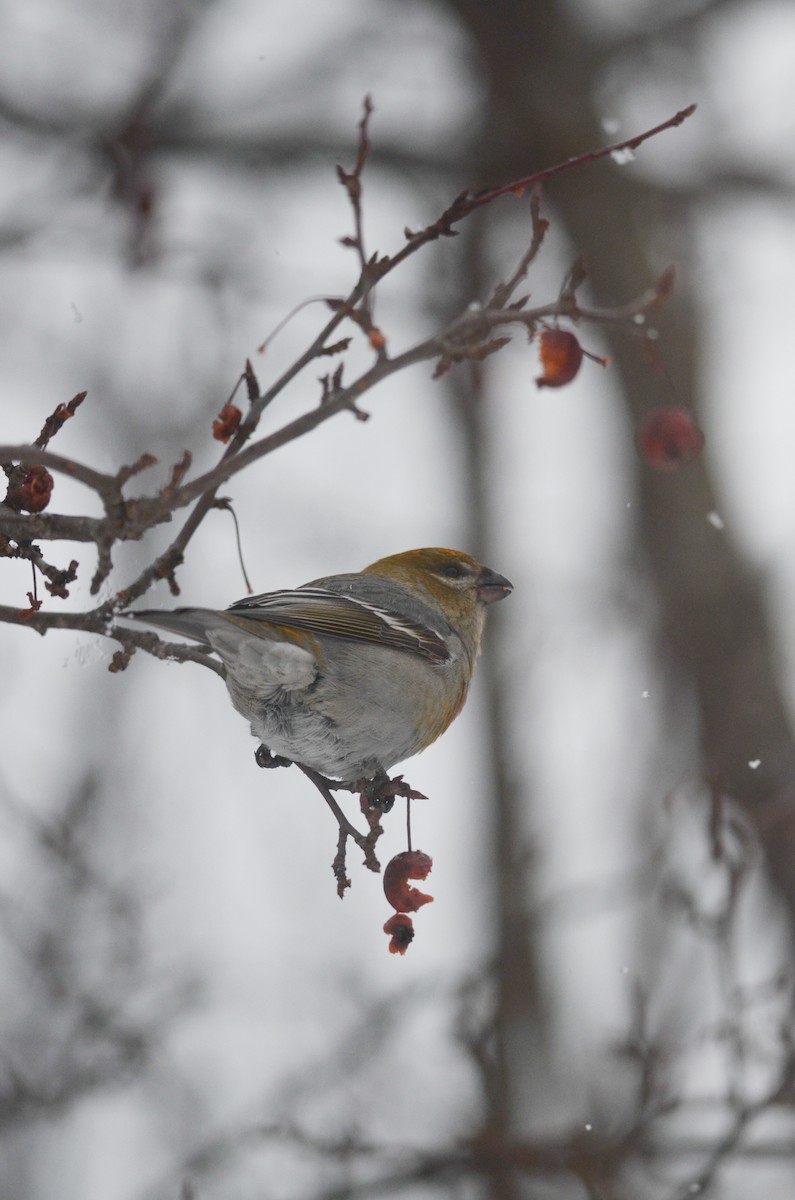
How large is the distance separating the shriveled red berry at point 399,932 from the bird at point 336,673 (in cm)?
44

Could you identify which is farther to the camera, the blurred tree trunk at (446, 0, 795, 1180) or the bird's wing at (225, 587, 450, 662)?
the blurred tree trunk at (446, 0, 795, 1180)

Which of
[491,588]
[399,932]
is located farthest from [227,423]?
[491,588]

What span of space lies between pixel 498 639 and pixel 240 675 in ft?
16.8

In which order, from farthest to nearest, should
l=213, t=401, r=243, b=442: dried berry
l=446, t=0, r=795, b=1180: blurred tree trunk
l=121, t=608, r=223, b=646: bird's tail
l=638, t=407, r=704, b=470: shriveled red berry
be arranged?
l=446, t=0, r=795, b=1180: blurred tree trunk → l=638, t=407, r=704, b=470: shriveled red berry → l=121, t=608, r=223, b=646: bird's tail → l=213, t=401, r=243, b=442: dried berry

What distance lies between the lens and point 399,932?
277 cm

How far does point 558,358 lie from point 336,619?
119 centimetres

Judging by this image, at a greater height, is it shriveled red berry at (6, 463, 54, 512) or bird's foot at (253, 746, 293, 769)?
shriveled red berry at (6, 463, 54, 512)

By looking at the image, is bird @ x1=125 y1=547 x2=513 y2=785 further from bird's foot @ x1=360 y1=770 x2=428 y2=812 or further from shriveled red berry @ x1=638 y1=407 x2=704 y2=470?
shriveled red berry @ x1=638 y1=407 x2=704 y2=470

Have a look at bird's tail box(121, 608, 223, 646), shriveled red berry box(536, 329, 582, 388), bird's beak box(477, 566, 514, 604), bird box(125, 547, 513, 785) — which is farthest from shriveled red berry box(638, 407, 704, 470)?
bird's beak box(477, 566, 514, 604)

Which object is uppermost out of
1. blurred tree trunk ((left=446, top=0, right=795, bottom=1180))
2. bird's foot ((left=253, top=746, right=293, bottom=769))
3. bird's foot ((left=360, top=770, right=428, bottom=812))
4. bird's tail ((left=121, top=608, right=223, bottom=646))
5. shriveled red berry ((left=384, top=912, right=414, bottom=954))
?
blurred tree trunk ((left=446, top=0, right=795, bottom=1180))

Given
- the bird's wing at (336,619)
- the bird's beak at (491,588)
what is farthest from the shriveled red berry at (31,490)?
the bird's beak at (491,588)

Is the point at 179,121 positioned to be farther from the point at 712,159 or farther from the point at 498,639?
the point at 498,639

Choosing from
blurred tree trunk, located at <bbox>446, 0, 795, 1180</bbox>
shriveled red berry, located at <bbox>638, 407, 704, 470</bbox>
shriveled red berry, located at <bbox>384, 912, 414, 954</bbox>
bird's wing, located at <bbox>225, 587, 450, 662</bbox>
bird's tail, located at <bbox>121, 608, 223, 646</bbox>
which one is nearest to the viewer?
bird's tail, located at <bbox>121, 608, 223, 646</bbox>

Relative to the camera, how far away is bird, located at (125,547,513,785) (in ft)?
9.75
